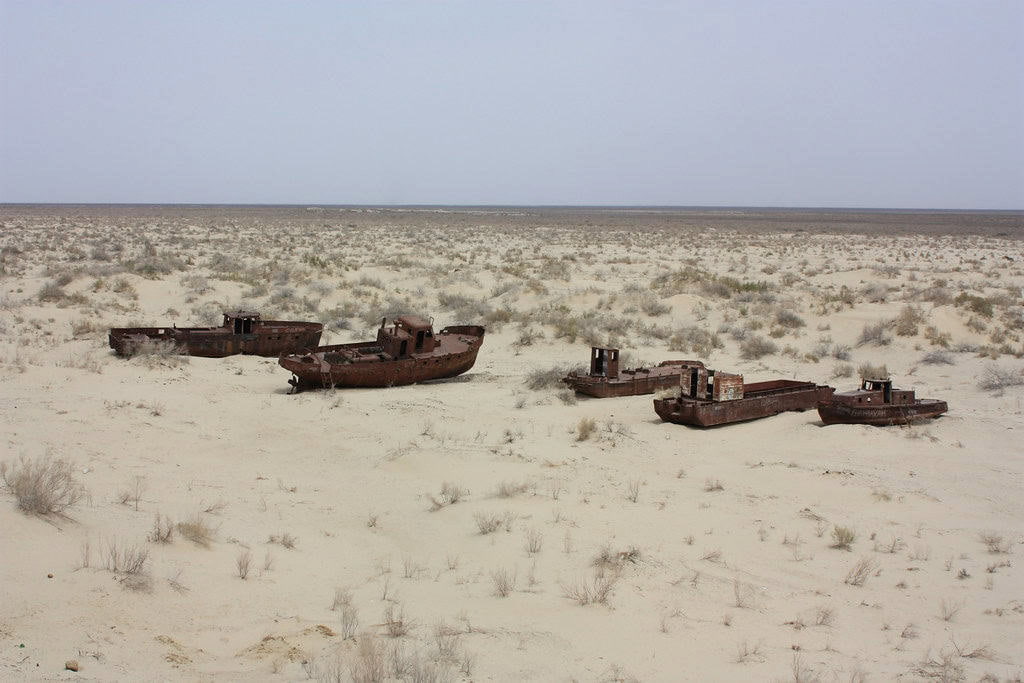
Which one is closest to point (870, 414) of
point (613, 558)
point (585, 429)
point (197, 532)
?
point (585, 429)

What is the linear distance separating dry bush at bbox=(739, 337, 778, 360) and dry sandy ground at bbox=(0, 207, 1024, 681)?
0.31 ft

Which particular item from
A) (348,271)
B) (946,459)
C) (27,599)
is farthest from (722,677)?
(348,271)

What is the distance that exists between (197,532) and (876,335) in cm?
1659

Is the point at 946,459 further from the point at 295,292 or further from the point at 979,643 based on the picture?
the point at 295,292

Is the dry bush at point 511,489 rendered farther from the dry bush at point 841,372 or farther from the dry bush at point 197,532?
the dry bush at point 841,372

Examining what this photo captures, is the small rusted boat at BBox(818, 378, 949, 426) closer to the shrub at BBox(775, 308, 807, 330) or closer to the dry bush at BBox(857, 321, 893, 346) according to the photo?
the dry bush at BBox(857, 321, 893, 346)

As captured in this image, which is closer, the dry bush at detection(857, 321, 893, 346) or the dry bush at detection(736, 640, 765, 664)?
the dry bush at detection(736, 640, 765, 664)

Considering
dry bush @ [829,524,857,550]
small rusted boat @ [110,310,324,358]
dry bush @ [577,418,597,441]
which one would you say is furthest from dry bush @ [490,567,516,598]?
small rusted boat @ [110,310,324,358]

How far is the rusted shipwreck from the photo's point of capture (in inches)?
460

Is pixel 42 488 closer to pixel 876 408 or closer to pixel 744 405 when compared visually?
pixel 744 405

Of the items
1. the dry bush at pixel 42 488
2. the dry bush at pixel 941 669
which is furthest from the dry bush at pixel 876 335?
the dry bush at pixel 42 488

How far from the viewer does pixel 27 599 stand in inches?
201

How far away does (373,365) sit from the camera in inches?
568

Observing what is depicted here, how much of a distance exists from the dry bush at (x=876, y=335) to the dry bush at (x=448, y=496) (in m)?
13.4
